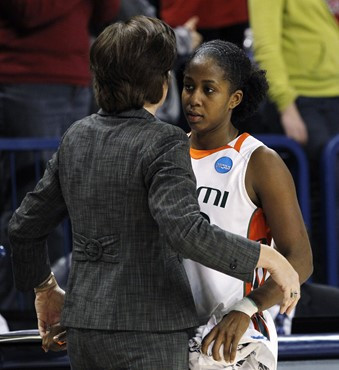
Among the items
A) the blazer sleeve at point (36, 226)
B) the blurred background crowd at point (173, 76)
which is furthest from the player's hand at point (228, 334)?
the blurred background crowd at point (173, 76)

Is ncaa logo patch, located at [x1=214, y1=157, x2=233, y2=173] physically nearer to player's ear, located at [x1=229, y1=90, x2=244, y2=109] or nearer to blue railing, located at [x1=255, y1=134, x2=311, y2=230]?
player's ear, located at [x1=229, y1=90, x2=244, y2=109]

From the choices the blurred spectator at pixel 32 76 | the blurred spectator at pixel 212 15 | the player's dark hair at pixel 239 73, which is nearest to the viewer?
the player's dark hair at pixel 239 73

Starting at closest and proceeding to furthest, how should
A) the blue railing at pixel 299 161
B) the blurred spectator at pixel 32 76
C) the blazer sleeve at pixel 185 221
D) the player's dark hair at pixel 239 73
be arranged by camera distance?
the blazer sleeve at pixel 185 221 < the player's dark hair at pixel 239 73 < the blurred spectator at pixel 32 76 < the blue railing at pixel 299 161

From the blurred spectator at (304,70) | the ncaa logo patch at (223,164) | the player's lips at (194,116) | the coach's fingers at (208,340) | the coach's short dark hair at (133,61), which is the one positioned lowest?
the blurred spectator at (304,70)

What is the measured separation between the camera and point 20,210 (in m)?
2.53

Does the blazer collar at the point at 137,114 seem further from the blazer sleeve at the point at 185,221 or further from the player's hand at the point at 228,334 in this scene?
the player's hand at the point at 228,334

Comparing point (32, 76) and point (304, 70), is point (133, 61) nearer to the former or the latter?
point (32, 76)

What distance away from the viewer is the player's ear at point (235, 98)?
263 cm

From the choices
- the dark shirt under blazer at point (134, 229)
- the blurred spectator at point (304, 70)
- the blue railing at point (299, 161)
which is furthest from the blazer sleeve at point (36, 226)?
the blurred spectator at point (304, 70)

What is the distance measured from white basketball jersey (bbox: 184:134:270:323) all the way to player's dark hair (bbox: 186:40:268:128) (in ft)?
0.52

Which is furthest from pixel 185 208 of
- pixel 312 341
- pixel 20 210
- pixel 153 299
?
pixel 312 341

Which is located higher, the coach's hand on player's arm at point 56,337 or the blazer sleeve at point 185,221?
the blazer sleeve at point 185,221

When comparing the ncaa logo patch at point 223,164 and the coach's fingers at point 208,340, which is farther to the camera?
the ncaa logo patch at point 223,164

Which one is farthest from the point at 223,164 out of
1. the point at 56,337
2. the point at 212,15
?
the point at 212,15
